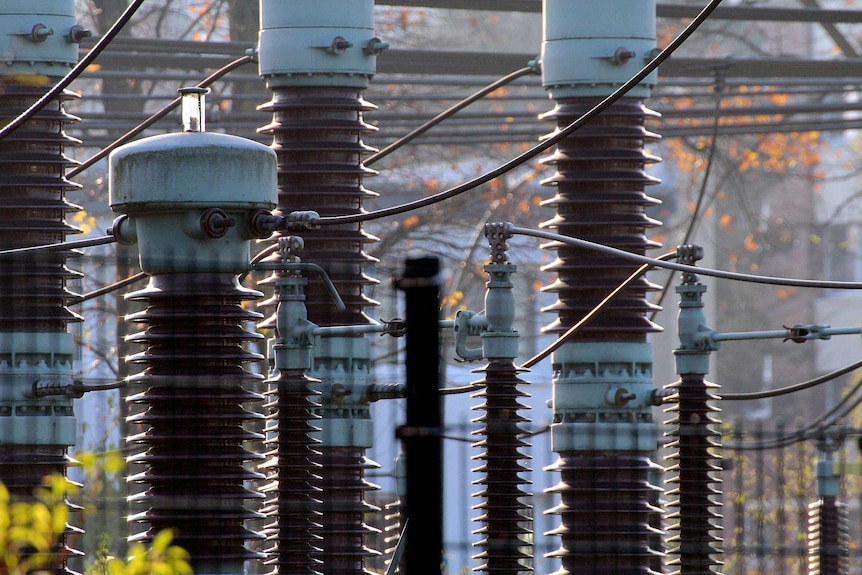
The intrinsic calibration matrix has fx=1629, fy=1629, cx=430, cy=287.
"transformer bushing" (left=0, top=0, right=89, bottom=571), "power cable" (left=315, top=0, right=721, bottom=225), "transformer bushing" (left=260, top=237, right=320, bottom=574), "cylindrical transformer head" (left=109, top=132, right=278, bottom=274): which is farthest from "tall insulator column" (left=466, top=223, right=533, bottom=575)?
"transformer bushing" (left=0, top=0, right=89, bottom=571)

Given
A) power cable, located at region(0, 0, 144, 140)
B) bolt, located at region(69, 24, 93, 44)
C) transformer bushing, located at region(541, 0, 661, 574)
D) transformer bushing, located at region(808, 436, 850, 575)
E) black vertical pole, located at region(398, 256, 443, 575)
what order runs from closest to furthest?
1. black vertical pole, located at region(398, 256, 443, 575)
2. power cable, located at region(0, 0, 144, 140)
3. transformer bushing, located at region(541, 0, 661, 574)
4. bolt, located at region(69, 24, 93, 44)
5. transformer bushing, located at region(808, 436, 850, 575)

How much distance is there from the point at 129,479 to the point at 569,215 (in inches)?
155

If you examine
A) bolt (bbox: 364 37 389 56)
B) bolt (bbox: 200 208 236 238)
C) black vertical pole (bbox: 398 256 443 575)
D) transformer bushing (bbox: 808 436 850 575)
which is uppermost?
bolt (bbox: 364 37 389 56)

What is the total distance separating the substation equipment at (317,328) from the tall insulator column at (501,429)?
13 mm

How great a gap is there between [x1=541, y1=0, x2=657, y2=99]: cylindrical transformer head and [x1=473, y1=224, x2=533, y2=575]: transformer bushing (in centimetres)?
174

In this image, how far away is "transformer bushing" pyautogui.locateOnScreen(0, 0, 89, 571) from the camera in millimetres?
8367

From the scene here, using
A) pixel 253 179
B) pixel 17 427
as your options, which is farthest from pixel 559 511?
pixel 253 179

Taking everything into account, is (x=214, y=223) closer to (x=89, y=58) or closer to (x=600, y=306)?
(x=89, y=58)

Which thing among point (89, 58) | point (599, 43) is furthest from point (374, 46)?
point (89, 58)

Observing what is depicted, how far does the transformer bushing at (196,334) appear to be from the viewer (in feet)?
19.2

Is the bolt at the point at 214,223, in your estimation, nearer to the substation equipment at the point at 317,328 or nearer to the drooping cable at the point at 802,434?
the substation equipment at the point at 317,328

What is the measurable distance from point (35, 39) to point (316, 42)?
62.9 inches

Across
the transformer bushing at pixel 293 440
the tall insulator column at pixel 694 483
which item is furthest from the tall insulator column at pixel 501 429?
the tall insulator column at pixel 694 483

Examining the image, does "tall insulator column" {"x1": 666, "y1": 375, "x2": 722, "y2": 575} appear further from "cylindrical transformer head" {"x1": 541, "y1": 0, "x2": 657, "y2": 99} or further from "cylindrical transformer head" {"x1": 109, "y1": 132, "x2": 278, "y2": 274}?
"cylindrical transformer head" {"x1": 109, "y1": 132, "x2": 278, "y2": 274}
